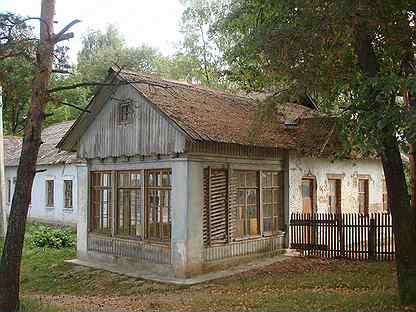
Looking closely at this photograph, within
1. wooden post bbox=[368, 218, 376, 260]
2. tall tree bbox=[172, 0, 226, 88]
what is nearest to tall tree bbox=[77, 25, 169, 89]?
tall tree bbox=[172, 0, 226, 88]

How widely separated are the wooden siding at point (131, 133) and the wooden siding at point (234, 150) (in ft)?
1.66

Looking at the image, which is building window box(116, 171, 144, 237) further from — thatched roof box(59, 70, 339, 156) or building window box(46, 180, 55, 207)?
building window box(46, 180, 55, 207)

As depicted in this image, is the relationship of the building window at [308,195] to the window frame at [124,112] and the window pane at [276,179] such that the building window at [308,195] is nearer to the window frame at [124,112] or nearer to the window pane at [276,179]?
the window pane at [276,179]

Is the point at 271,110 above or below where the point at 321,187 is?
above

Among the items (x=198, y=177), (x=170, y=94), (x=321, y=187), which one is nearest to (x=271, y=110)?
(x=198, y=177)

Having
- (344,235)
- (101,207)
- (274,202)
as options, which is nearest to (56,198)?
(101,207)

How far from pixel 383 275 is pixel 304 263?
3.05 metres

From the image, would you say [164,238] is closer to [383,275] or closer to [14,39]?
[383,275]

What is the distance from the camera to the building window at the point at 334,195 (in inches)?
806

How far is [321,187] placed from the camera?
19.9 meters

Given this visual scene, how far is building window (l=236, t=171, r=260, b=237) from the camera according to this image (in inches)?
645

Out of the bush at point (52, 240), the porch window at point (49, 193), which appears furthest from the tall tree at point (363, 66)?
the porch window at point (49, 193)

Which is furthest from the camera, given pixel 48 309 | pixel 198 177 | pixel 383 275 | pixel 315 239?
pixel 315 239

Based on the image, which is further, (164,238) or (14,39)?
(164,238)
